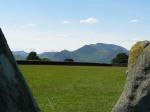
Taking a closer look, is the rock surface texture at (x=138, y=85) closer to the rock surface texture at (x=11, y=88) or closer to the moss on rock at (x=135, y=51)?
the moss on rock at (x=135, y=51)

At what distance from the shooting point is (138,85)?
10.5 m

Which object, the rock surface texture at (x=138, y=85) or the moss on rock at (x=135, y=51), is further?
the moss on rock at (x=135, y=51)

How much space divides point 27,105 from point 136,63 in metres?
5.96

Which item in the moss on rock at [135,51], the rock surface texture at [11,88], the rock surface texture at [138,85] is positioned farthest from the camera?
the moss on rock at [135,51]

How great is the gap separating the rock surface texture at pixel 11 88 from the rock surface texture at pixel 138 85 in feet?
18.1

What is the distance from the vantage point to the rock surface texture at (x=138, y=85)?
10.3 metres

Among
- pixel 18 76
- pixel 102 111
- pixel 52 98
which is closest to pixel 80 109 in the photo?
pixel 102 111

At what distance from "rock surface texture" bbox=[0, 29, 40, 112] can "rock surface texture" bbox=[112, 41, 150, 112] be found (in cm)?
552

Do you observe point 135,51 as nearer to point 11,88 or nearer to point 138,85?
point 138,85

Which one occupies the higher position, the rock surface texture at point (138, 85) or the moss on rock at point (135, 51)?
the moss on rock at point (135, 51)

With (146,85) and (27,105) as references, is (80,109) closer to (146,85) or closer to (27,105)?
(146,85)

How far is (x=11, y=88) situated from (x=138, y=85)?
19.8 feet

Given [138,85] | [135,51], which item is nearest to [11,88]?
[138,85]

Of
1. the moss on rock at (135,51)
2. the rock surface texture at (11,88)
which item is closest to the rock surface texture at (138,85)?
the moss on rock at (135,51)
